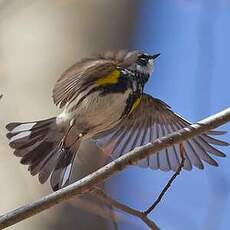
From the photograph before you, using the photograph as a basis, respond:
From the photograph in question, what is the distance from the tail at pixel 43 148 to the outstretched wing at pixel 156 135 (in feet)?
0.44

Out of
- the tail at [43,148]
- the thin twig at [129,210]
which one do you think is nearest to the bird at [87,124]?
the tail at [43,148]

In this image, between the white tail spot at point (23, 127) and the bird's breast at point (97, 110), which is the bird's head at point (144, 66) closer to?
the bird's breast at point (97, 110)

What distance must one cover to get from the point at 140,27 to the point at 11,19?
0.91ft

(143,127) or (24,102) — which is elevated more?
(24,102)

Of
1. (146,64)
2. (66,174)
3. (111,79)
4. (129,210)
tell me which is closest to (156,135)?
(146,64)

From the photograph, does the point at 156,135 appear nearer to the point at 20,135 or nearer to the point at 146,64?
the point at 146,64

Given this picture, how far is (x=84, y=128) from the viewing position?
1.70m

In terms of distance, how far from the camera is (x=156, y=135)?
6.81 ft

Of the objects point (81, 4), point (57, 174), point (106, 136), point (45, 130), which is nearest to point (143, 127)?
point (106, 136)

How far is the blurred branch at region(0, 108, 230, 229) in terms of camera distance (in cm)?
99

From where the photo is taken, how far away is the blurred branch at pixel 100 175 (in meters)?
0.99

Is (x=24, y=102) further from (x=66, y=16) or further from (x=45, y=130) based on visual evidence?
(x=45, y=130)

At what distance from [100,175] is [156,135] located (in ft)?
3.51

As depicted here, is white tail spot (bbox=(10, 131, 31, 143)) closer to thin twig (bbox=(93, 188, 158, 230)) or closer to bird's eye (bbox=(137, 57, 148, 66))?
bird's eye (bbox=(137, 57, 148, 66))
